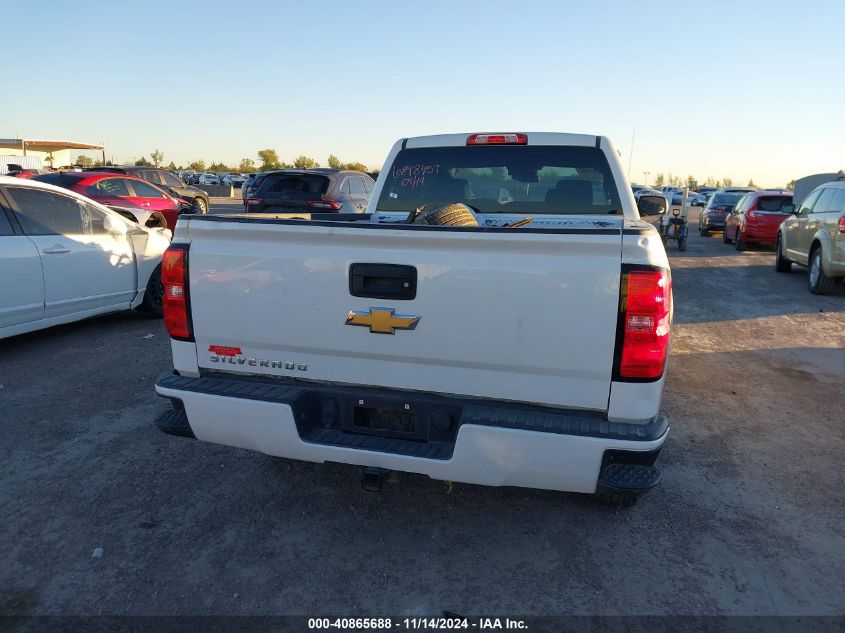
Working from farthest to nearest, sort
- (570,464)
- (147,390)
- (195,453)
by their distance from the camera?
(147,390) → (195,453) → (570,464)

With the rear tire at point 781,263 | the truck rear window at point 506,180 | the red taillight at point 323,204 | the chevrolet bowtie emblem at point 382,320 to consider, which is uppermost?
the truck rear window at point 506,180

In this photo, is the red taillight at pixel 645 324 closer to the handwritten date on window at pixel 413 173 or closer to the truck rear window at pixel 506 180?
the truck rear window at pixel 506 180

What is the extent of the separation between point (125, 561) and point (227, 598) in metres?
0.63

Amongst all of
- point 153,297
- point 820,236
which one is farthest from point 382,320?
point 820,236

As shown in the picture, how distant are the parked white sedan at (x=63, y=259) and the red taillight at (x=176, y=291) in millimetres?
3611

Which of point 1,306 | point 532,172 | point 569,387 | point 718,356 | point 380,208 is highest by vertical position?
point 532,172

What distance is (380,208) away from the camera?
183 inches

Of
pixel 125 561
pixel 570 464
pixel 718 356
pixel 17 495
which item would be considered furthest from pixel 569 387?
pixel 718 356

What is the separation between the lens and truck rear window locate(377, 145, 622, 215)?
4238 mm

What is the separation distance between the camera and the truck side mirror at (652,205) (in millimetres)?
4660

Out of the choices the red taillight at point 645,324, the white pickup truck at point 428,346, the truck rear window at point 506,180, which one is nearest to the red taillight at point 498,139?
the truck rear window at point 506,180

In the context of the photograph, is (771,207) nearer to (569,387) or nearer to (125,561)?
(569,387)

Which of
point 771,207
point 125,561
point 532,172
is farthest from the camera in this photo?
point 771,207

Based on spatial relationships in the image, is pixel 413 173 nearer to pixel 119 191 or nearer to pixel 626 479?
pixel 626 479
